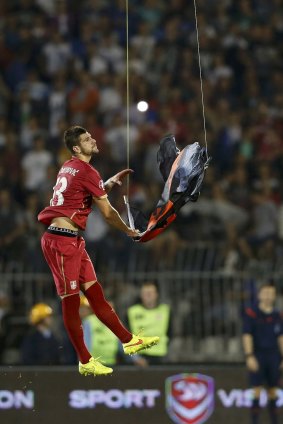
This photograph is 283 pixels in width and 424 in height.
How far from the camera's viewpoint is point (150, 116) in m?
20.3

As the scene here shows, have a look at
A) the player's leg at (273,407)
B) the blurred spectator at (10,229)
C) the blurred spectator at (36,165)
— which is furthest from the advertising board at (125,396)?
A: the blurred spectator at (36,165)

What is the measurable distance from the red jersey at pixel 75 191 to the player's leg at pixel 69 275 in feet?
0.66

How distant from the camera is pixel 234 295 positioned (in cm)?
1700

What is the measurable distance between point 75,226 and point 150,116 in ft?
27.5

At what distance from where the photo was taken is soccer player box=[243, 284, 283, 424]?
15609 mm

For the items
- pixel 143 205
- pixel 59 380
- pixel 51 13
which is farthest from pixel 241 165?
pixel 59 380

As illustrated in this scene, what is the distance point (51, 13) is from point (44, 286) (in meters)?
6.39

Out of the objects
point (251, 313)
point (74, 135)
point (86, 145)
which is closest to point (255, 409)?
point (251, 313)

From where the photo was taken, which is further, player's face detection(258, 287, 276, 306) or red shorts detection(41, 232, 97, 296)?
player's face detection(258, 287, 276, 306)

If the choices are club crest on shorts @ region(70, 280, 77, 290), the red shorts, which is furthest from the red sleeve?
club crest on shorts @ region(70, 280, 77, 290)

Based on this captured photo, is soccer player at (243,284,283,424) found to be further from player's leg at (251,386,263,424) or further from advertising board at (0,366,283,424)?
advertising board at (0,366,283,424)

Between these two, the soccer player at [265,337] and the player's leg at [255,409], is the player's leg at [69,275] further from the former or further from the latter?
the soccer player at [265,337]

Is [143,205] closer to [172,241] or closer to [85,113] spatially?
[172,241]

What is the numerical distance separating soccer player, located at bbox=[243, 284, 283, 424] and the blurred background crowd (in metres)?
1.15
